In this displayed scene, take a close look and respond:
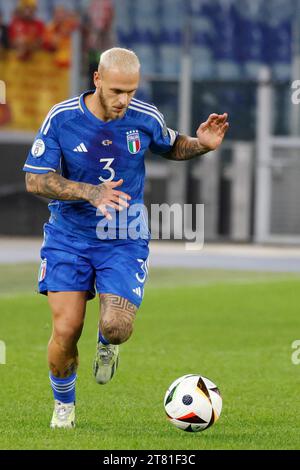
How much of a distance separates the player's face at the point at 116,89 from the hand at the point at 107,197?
464mm

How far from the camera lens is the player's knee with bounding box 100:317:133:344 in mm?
8070

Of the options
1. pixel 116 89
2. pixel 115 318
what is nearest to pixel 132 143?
pixel 116 89

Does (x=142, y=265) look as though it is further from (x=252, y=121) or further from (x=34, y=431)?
(x=252, y=121)

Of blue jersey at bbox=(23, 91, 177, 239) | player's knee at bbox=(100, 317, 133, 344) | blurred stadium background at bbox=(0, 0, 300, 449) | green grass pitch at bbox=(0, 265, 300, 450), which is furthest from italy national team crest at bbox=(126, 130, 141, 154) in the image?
blurred stadium background at bbox=(0, 0, 300, 449)

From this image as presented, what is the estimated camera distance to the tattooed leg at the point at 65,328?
8133 mm

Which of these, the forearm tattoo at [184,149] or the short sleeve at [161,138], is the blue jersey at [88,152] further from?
the forearm tattoo at [184,149]

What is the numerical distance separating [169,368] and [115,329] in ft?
11.9

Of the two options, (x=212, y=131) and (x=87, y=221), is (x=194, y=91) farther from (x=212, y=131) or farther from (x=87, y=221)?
(x=87, y=221)

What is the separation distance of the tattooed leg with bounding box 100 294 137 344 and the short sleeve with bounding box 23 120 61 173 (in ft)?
2.89

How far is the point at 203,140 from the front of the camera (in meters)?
8.60

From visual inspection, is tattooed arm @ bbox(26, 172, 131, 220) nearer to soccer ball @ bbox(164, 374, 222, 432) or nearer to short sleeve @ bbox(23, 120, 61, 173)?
short sleeve @ bbox(23, 120, 61, 173)

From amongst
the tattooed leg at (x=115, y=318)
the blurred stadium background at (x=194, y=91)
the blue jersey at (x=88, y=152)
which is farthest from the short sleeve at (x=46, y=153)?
the blurred stadium background at (x=194, y=91)
